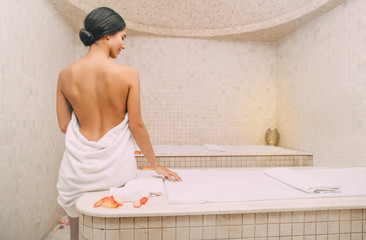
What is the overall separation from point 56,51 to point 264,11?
2724 millimetres

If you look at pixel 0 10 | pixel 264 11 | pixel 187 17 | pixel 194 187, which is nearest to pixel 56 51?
pixel 0 10

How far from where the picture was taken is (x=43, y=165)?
2.64m

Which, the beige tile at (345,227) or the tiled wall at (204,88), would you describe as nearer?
the beige tile at (345,227)

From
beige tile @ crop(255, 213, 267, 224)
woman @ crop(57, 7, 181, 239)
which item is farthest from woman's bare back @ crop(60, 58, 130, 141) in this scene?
beige tile @ crop(255, 213, 267, 224)

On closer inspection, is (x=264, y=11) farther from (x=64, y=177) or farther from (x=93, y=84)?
(x=64, y=177)

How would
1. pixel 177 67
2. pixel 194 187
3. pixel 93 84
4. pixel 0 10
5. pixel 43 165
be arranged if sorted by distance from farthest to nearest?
pixel 177 67 → pixel 43 165 → pixel 0 10 → pixel 194 187 → pixel 93 84

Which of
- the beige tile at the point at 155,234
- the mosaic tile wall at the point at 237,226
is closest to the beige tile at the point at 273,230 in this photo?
the mosaic tile wall at the point at 237,226

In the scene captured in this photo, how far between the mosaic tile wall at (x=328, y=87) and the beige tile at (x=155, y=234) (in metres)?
2.30

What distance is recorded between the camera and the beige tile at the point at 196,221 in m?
1.14

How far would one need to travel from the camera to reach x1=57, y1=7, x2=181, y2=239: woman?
4.30 ft

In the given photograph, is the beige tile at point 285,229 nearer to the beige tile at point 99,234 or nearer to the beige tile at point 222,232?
the beige tile at point 222,232

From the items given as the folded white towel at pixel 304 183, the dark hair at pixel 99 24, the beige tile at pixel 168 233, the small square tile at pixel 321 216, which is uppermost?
the dark hair at pixel 99 24

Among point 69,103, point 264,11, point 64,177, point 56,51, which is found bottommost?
point 64,177

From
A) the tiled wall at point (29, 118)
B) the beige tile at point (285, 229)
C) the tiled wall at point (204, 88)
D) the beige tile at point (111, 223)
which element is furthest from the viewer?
the tiled wall at point (204, 88)
